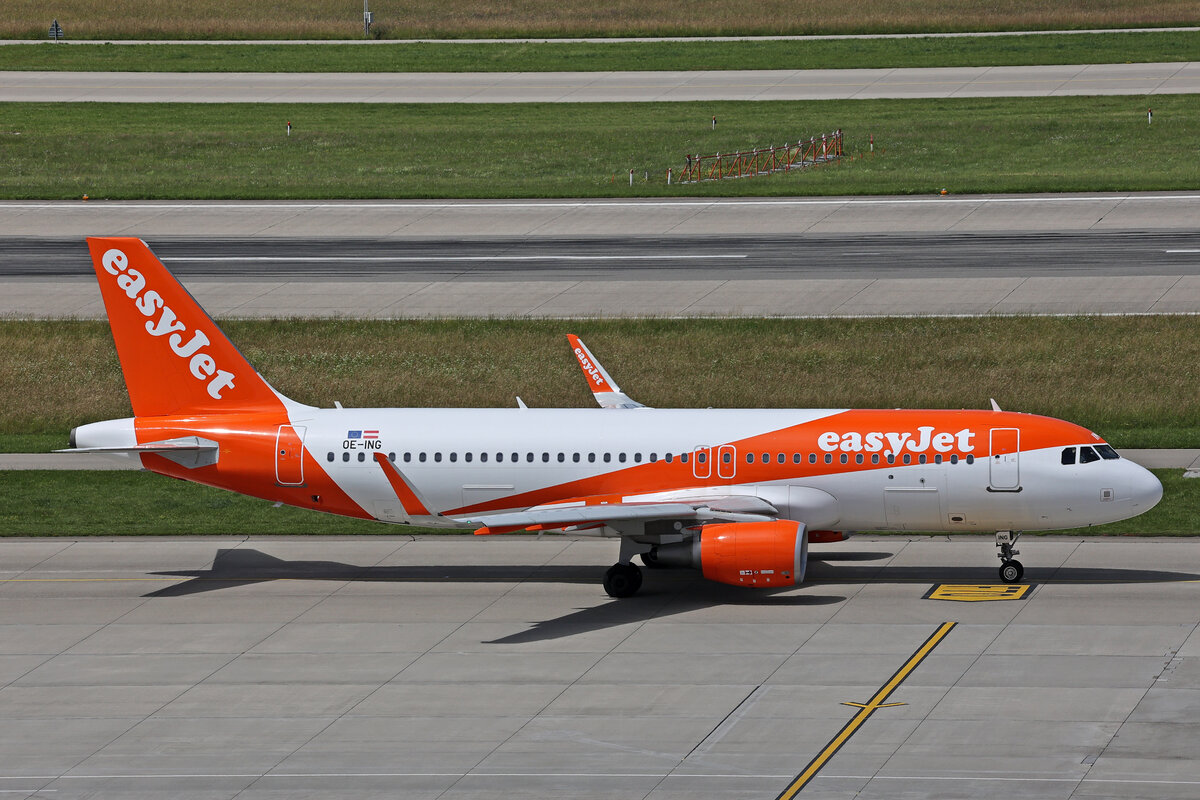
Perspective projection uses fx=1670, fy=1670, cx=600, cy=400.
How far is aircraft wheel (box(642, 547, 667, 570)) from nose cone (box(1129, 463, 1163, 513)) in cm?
990

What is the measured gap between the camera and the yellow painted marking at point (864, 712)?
25.1 metres

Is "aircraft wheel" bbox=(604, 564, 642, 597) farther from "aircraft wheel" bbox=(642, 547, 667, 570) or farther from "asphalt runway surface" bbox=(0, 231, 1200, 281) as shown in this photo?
"asphalt runway surface" bbox=(0, 231, 1200, 281)

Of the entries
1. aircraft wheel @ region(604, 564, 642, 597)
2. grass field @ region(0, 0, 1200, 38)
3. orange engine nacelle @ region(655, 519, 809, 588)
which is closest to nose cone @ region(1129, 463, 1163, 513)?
orange engine nacelle @ region(655, 519, 809, 588)

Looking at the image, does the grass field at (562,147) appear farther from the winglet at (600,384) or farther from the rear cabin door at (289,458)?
the rear cabin door at (289,458)

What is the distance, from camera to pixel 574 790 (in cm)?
2508

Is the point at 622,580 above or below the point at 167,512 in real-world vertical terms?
below

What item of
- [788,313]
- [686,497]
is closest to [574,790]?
[686,497]

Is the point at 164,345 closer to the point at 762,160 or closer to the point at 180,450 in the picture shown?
the point at 180,450

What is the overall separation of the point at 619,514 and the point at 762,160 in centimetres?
5297

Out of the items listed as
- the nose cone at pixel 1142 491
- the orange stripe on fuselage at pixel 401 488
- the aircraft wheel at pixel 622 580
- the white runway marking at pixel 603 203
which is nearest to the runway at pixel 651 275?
the white runway marking at pixel 603 203

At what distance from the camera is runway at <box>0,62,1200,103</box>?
9575 cm

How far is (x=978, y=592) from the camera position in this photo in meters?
35.3

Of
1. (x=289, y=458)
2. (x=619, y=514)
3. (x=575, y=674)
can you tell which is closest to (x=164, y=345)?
(x=289, y=458)

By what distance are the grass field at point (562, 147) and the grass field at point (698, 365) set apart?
22423 millimetres
